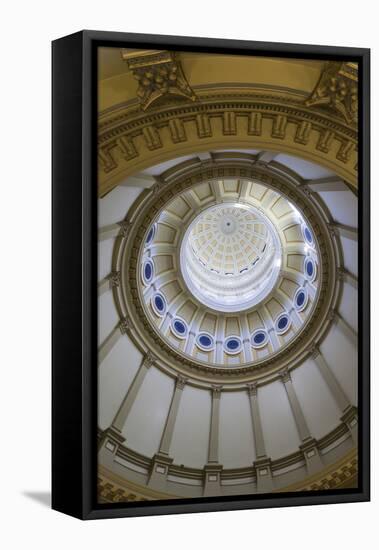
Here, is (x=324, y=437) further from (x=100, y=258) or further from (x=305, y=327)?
(x=100, y=258)

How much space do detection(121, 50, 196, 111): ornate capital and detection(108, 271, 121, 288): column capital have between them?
162 centimetres

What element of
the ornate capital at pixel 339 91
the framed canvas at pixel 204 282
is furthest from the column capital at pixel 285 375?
the ornate capital at pixel 339 91

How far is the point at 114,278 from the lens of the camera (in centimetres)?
1339

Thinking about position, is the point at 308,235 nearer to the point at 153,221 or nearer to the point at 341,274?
the point at 341,274

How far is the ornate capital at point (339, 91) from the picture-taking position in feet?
46.5

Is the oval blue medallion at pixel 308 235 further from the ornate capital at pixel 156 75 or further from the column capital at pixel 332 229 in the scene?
the ornate capital at pixel 156 75

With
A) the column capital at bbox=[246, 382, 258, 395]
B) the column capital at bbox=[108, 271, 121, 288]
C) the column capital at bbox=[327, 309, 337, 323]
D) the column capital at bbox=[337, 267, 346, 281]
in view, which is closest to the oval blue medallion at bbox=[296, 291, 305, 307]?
the column capital at bbox=[327, 309, 337, 323]

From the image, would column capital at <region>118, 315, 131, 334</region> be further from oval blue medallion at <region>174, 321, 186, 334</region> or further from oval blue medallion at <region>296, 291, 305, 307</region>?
oval blue medallion at <region>296, 291, 305, 307</region>

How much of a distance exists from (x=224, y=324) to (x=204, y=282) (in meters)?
0.77

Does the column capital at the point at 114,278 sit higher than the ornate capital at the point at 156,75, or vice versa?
the ornate capital at the point at 156,75

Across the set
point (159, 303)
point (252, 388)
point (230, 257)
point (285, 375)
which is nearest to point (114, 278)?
point (159, 303)

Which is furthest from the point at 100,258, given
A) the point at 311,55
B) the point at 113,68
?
the point at 311,55

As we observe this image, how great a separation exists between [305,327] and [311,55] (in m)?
2.77

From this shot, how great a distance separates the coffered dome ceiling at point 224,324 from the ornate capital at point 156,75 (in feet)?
Answer: 0.30
